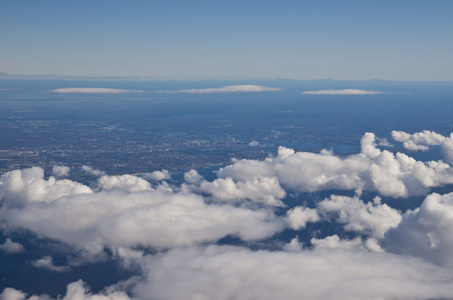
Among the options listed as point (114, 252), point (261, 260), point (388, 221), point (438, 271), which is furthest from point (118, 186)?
point (438, 271)

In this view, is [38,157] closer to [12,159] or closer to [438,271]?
[12,159]

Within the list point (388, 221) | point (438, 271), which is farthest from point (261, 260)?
point (388, 221)

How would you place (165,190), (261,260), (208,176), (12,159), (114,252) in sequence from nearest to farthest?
(261,260) < (114,252) < (165,190) < (208,176) < (12,159)

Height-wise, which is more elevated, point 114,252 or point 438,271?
point 438,271

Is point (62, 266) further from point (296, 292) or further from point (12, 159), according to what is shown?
point (12, 159)

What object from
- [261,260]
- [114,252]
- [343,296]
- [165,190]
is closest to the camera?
[343,296]

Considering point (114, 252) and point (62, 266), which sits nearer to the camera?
point (62, 266)

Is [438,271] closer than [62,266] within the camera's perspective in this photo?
Yes

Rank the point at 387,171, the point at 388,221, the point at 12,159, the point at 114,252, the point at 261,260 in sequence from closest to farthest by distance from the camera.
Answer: the point at 261,260 < the point at 114,252 < the point at 388,221 < the point at 387,171 < the point at 12,159

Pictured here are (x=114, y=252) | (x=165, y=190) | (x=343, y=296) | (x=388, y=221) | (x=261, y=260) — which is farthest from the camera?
(x=165, y=190)
